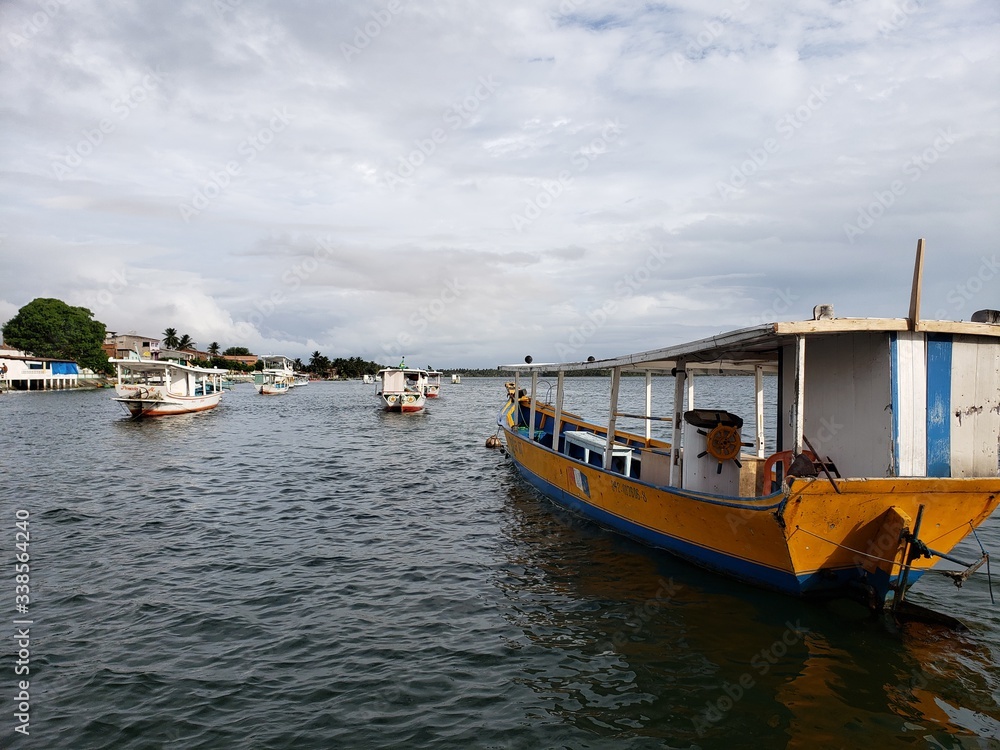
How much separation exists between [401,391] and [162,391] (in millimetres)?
15914

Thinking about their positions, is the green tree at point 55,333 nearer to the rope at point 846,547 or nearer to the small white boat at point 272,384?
the small white boat at point 272,384

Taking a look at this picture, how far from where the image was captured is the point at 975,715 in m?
5.43

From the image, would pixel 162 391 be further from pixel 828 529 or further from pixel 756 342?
pixel 828 529

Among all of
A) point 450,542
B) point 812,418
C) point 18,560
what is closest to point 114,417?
point 18,560

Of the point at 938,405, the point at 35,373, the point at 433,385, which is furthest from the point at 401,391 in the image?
the point at 35,373

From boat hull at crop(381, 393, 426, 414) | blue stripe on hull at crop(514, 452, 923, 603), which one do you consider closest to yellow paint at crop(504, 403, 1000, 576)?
blue stripe on hull at crop(514, 452, 923, 603)

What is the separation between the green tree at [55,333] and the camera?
7819cm

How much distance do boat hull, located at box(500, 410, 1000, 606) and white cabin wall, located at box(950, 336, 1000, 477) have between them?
0.45 m

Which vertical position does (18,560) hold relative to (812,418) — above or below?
below

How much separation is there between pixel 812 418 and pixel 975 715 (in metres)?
3.68

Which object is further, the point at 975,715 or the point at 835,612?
the point at 835,612

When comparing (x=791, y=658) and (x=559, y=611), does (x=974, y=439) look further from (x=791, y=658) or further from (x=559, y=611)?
(x=559, y=611)

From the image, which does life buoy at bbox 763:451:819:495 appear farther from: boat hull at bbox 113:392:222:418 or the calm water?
boat hull at bbox 113:392:222:418

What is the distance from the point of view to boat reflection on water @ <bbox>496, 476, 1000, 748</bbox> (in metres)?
5.32
